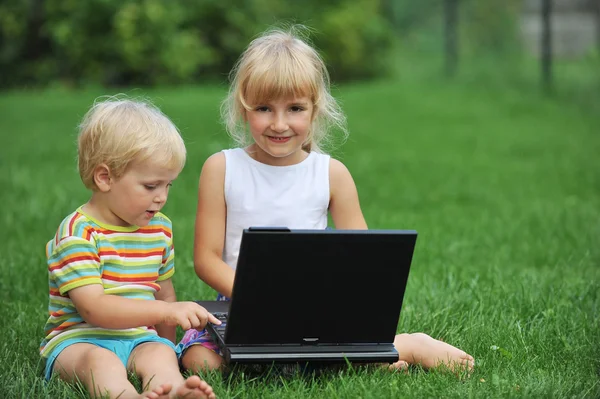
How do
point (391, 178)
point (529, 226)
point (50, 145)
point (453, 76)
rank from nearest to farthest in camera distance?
point (529, 226) → point (391, 178) → point (50, 145) → point (453, 76)

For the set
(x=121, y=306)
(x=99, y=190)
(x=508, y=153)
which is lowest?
(x=508, y=153)

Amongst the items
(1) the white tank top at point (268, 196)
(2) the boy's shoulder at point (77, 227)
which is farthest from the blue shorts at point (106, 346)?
(1) the white tank top at point (268, 196)

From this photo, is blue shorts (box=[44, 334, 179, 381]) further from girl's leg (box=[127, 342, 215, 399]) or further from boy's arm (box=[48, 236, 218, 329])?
boy's arm (box=[48, 236, 218, 329])

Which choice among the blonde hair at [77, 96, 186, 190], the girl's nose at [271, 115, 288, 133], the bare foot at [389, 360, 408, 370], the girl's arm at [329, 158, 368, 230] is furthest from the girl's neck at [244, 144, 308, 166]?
the bare foot at [389, 360, 408, 370]

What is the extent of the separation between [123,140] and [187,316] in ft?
2.07

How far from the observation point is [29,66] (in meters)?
18.2

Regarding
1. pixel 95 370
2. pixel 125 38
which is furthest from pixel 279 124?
pixel 125 38

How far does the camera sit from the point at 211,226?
368 cm

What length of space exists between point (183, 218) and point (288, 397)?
3867 millimetres

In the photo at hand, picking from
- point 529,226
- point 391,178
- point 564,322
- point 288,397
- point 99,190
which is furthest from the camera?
point 391,178

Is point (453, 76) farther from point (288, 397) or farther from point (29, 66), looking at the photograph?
point (288, 397)

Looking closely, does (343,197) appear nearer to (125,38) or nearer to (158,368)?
(158,368)

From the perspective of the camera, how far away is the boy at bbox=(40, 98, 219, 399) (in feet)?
10.3

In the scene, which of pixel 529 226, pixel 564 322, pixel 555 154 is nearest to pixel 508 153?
pixel 555 154
